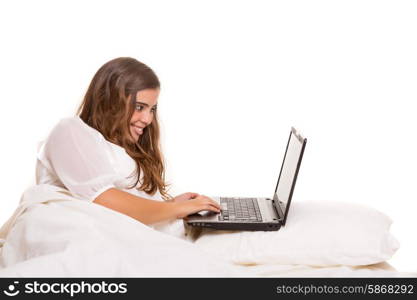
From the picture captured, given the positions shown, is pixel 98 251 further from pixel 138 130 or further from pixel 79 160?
pixel 138 130

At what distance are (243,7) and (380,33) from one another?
0.71 m

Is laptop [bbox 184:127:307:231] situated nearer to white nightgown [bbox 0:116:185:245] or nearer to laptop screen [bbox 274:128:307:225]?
laptop screen [bbox 274:128:307:225]

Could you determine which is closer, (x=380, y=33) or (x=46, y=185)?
(x=46, y=185)

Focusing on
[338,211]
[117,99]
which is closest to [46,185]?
[117,99]

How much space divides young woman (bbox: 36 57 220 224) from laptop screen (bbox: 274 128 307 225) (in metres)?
0.23

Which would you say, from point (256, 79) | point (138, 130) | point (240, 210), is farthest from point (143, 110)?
point (256, 79)

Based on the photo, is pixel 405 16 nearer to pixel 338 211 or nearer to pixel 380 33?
pixel 380 33

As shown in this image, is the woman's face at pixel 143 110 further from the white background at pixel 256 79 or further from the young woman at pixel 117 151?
the white background at pixel 256 79

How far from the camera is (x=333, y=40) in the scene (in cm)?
314

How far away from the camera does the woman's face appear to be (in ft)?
7.25

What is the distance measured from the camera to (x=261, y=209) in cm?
215

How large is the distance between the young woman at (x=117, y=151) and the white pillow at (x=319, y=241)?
220 mm

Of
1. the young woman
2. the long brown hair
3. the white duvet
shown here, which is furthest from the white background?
the white duvet

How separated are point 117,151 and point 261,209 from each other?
544 millimetres
